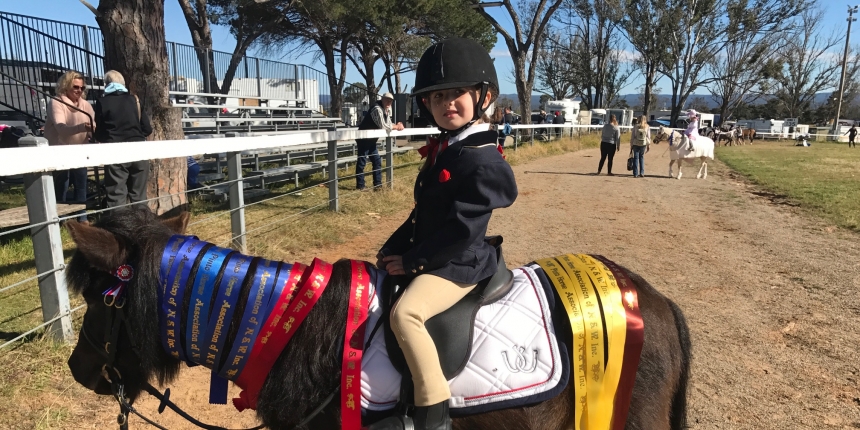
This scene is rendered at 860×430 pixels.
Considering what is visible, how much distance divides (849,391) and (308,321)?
3621 millimetres

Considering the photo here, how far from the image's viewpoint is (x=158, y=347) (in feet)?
5.78

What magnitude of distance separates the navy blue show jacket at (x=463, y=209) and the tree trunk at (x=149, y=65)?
14.5 ft

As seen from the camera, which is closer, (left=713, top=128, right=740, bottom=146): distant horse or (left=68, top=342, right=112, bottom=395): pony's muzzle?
(left=68, top=342, right=112, bottom=395): pony's muzzle

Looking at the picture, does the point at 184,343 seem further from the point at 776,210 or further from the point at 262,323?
the point at 776,210

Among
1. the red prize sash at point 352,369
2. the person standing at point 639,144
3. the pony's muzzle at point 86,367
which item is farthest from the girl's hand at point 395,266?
the person standing at point 639,144

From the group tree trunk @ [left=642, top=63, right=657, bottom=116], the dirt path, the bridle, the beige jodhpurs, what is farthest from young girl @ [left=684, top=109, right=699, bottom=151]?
tree trunk @ [left=642, top=63, right=657, bottom=116]

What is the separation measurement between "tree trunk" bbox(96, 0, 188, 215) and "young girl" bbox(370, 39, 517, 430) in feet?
14.2

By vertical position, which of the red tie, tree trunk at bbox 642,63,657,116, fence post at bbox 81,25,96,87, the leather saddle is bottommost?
the leather saddle

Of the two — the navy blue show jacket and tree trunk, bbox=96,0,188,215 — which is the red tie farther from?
tree trunk, bbox=96,0,188,215

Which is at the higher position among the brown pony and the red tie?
the red tie

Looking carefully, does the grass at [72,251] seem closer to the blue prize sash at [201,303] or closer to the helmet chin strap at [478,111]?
the blue prize sash at [201,303]

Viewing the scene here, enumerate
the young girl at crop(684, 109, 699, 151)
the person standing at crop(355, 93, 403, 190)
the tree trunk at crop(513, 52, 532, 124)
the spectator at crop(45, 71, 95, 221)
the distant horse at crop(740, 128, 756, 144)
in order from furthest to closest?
1. the distant horse at crop(740, 128, 756, 144)
2. the tree trunk at crop(513, 52, 532, 124)
3. the young girl at crop(684, 109, 699, 151)
4. the person standing at crop(355, 93, 403, 190)
5. the spectator at crop(45, 71, 95, 221)

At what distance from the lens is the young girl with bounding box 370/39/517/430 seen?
171 centimetres

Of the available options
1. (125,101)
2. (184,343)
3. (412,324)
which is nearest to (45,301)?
(184,343)
